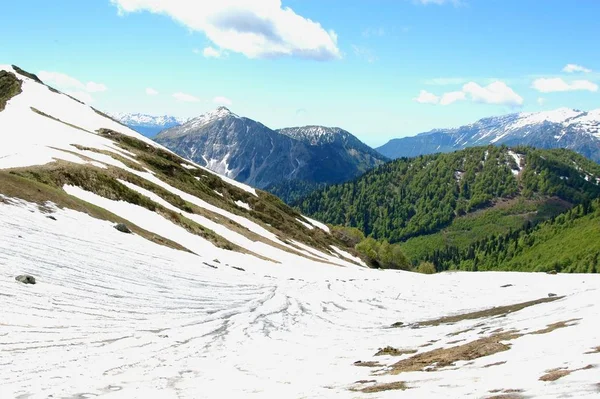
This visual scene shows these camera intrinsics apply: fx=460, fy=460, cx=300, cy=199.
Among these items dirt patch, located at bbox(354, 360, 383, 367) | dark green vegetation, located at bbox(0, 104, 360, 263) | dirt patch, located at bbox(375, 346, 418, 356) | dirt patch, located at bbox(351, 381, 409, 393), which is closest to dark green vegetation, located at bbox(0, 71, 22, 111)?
dark green vegetation, located at bbox(0, 104, 360, 263)

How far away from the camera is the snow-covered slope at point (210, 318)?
47.8 feet

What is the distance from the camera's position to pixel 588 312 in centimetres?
1969

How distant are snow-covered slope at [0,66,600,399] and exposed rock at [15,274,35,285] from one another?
310mm

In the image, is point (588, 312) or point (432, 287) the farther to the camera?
point (432, 287)

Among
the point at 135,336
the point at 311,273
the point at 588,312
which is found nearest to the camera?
the point at 588,312

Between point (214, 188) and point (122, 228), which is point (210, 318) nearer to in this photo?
point (122, 228)

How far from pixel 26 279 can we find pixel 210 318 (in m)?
10.2

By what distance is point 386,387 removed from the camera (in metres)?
13.4

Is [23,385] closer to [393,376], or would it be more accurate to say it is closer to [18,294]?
[18,294]

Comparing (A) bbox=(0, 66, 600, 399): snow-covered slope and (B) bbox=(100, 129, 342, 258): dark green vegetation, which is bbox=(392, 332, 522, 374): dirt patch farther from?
(B) bbox=(100, 129, 342, 258): dark green vegetation

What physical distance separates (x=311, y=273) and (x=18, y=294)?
3944 centimetres

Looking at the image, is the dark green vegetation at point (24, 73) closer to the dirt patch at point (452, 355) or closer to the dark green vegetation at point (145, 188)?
the dark green vegetation at point (145, 188)

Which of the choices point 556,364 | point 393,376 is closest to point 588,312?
point 556,364

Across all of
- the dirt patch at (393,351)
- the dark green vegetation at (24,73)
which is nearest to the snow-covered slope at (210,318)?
the dirt patch at (393,351)
